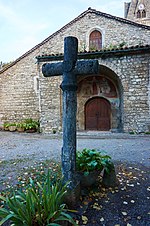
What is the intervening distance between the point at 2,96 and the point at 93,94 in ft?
21.6

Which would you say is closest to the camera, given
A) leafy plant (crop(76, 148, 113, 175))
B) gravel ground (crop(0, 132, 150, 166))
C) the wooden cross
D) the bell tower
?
the wooden cross

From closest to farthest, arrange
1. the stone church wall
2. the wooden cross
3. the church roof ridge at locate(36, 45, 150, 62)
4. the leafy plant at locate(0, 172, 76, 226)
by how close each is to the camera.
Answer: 1. the leafy plant at locate(0, 172, 76, 226)
2. the wooden cross
3. the church roof ridge at locate(36, 45, 150, 62)
4. the stone church wall

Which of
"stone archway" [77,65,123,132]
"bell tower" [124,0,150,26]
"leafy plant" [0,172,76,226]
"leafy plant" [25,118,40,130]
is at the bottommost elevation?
"leafy plant" [0,172,76,226]

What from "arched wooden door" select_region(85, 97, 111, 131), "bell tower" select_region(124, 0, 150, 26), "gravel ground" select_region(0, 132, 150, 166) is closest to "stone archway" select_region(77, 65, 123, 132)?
"arched wooden door" select_region(85, 97, 111, 131)

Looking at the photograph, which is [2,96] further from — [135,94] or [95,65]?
[95,65]

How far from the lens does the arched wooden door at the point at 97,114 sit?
35.5 ft

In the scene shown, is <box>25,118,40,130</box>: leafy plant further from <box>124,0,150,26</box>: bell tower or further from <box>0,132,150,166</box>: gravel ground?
<box>124,0,150,26</box>: bell tower

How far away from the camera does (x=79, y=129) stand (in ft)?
36.0

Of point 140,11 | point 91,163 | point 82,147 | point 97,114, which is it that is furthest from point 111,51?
point 140,11

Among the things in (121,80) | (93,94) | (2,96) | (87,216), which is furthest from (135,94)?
(2,96)

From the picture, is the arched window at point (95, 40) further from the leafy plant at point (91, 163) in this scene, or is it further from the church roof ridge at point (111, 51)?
the leafy plant at point (91, 163)

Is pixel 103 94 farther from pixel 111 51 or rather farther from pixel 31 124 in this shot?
pixel 31 124

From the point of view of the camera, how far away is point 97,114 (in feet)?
36.1

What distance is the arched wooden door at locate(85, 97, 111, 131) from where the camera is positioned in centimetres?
1082
